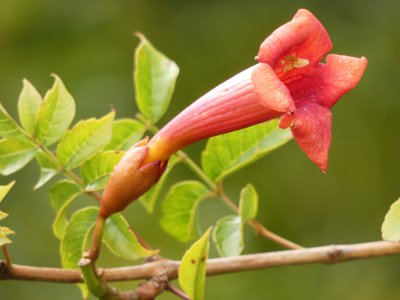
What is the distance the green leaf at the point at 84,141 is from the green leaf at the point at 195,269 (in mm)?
377

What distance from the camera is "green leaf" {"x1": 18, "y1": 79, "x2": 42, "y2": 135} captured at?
1.82 metres

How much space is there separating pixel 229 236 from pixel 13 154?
54 centimetres

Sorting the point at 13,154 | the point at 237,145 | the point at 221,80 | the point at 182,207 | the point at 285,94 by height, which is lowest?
the point at 221,80

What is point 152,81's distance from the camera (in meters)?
2.07

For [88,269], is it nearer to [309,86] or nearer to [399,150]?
[309,86]

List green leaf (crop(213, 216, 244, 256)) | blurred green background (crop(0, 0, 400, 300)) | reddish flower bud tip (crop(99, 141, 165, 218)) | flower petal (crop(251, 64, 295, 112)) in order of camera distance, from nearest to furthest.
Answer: flower petal (crop(251, 64, 295, 112))
reddish flower bud tip (crop(99, 141, 165, 218))
green leaf (crop(213, 216, 244, 256))
blurred green background (crop(0, 0, 400, 300))

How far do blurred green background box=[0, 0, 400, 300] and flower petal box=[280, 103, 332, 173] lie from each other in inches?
91.4

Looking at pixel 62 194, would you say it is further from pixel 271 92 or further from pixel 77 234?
pixel 271 92

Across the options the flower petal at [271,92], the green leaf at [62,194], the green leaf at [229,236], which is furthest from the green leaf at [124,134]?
the flower petal at [271,92]

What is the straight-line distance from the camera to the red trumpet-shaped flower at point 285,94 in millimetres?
1531

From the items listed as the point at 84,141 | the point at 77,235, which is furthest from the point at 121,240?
the point at 84,141

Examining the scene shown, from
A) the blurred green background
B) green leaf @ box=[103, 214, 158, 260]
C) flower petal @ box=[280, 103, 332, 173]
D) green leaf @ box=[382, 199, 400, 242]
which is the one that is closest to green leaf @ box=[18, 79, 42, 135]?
green leaf @ box=[103, 214, 158, 260]

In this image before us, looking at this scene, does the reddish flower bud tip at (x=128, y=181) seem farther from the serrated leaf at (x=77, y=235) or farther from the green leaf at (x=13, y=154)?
the green leaf at (x=13, y=154)

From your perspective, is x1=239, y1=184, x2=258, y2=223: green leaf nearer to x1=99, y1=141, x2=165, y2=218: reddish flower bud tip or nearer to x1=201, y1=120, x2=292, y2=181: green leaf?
x1=201, y1=120, x2=292, y2=181: green leaf
